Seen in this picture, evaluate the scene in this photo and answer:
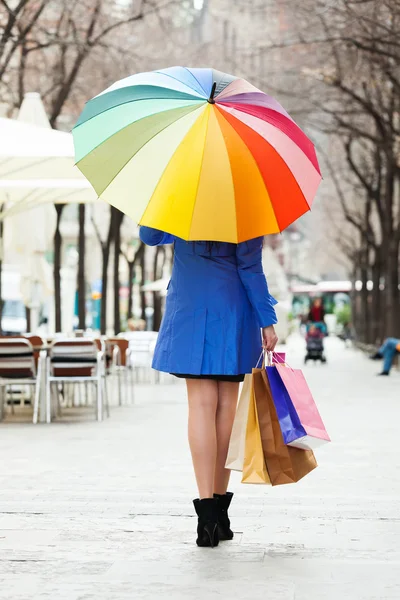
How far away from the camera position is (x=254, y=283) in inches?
268

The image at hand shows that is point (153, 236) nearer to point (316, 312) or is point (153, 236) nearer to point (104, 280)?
point (316, 312)

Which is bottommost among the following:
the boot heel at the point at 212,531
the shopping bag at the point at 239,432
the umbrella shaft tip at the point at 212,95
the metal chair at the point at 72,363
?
the boot heel at the point at 212,531

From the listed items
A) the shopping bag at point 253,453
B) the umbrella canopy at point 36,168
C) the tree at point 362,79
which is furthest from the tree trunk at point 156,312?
the shopping bag at point 253,453

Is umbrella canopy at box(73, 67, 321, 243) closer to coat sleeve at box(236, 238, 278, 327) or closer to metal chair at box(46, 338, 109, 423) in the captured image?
coat sleeve at box(236, 238, 278, 327)

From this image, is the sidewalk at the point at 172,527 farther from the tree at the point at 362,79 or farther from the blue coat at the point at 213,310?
the tree at the point at 362,79

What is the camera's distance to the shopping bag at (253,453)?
653cm

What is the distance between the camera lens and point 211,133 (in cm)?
667

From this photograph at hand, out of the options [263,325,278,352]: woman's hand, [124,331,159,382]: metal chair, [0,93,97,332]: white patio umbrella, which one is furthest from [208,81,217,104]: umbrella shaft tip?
[124,331,159,382]: metal chair

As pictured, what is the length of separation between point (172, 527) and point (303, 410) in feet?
3.90

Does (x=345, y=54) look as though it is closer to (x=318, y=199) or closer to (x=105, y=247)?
(x=105, y=247)

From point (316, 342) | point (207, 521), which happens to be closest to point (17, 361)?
point (207, 521)

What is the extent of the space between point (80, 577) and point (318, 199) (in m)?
63.2

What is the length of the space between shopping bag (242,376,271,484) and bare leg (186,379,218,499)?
26 cm

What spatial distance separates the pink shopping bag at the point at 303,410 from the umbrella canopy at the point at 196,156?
725mm
